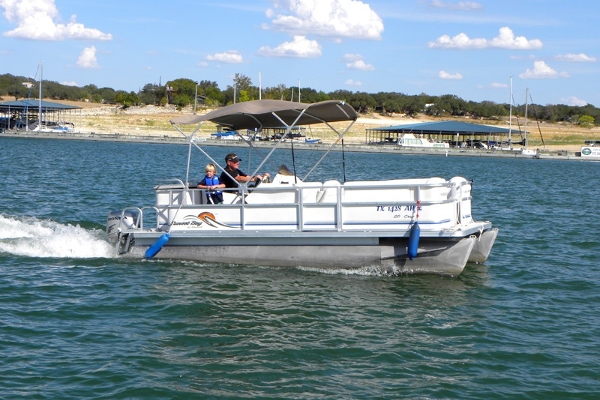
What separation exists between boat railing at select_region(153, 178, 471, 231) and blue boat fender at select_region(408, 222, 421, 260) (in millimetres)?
313

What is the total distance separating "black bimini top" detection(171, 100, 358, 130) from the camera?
1467 cm

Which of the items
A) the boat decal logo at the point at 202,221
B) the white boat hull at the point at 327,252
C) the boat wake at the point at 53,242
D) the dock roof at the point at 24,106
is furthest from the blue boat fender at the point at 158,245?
the dock roof at the point at 24,106

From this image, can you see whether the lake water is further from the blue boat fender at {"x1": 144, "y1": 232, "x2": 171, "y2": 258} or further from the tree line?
the tree line

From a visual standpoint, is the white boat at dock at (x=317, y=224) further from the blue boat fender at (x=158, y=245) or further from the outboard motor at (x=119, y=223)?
the outboard motor at (x=119, y=223)

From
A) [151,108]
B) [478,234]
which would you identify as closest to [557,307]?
[478,234]

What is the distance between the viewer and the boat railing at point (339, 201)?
1395 centimetres

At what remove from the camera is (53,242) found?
16719 millimetres

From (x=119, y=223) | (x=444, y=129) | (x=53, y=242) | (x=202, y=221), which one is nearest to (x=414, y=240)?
(x=202, y=221)

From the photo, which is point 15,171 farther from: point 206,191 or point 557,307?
point 557,307

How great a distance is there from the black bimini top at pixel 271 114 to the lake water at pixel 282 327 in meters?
2.80

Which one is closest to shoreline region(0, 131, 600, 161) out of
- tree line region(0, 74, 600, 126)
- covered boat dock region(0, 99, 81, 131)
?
covered boat dock region(0, 99, 81, 131)

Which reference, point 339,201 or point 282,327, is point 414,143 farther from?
point 282,327

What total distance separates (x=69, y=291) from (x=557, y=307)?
8.25m

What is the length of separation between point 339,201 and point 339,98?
13138cm
